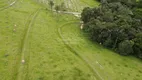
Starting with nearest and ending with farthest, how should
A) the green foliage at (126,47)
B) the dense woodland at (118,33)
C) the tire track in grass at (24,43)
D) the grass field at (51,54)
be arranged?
1. the tire track in grass at (24,43)
2. the grass field at (51,54)
3. the green foliage at (126,47)
4. the dense woodland at (118,33)

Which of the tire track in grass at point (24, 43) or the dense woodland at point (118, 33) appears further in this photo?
the dense woodland at point (118, 33)

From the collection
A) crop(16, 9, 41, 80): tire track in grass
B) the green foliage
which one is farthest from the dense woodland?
crop(16, 9, 41, 80): tire track in grass

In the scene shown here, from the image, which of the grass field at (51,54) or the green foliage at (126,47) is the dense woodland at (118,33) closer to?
the green foliage at (126,47)

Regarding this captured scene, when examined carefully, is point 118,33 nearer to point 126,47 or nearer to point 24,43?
point 126,47

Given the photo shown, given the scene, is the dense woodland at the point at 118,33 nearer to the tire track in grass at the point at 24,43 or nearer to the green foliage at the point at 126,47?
the green foliage at the point at 126,47

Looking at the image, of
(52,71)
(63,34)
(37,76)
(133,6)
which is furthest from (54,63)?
(133,6)

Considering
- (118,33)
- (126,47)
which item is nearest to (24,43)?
(118,33)

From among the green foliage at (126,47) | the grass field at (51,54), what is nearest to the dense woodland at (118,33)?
the green foliage at (126,47)

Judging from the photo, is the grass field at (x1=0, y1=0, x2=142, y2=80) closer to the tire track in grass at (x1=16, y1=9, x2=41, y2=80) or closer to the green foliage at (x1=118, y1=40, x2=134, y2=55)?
the tire track in grass at (x1=16, y1=9, x2=41, y2=80)

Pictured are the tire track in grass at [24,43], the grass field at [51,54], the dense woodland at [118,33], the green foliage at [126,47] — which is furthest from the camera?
the dense woodland at [118,33]
